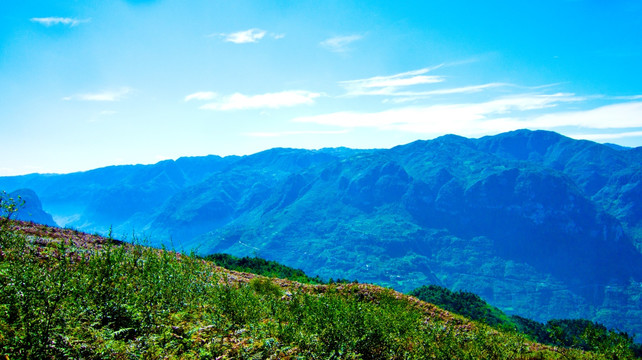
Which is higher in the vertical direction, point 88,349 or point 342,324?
point 88,349

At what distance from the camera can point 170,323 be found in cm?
798

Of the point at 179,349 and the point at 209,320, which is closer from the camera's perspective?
the point at 179,349

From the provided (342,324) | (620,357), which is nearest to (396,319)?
(342,324)

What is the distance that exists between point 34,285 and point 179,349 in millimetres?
3224

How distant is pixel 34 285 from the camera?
681cm

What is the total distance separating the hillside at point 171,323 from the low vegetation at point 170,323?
0.08ft

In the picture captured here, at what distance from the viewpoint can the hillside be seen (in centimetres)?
598

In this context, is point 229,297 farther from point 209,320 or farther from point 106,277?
point 106,277

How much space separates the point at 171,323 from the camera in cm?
802

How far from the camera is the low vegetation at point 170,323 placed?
235 inches

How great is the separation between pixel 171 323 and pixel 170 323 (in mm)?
51

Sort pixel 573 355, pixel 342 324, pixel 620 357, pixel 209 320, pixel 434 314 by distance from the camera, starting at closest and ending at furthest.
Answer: pixel 209 320
pixel 342 324
pixel 620 357
pixel 573 355
pixel 434 314

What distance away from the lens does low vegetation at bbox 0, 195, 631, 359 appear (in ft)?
19.6

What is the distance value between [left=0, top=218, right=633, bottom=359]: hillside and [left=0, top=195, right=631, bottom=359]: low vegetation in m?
0.02
